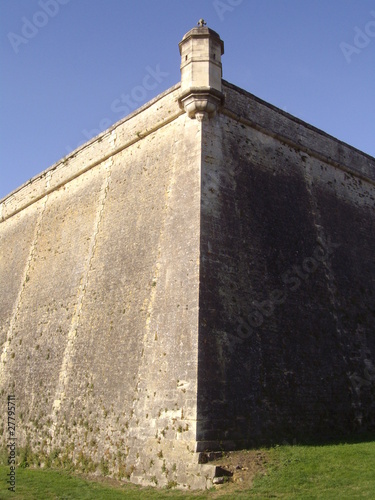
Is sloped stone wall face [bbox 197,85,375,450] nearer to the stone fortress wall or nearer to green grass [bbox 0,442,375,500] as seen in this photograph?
the stone fortress wall

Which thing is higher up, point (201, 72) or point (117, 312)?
point (201, 72)

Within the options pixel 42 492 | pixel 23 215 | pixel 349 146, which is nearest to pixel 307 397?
pixel 42 492

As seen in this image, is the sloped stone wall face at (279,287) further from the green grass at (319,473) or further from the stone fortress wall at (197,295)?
the green grass at (319,473)

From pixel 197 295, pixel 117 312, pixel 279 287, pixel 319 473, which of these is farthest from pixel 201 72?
pixel 319 473

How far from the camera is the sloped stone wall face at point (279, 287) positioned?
9.96 metres

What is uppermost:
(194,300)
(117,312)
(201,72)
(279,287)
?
(201,72)

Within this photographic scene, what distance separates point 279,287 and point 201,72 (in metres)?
5.25

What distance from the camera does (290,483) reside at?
8188 mm

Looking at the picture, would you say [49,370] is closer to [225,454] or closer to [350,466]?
[225,454]

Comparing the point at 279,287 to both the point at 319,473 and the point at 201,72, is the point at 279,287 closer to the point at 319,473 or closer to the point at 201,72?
the point at 319,473

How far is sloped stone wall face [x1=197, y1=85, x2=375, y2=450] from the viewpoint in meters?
9.96

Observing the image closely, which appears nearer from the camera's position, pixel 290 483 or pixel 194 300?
pixel 290 483

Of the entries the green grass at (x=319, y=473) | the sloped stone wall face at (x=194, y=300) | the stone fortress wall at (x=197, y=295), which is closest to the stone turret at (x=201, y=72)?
the stone fortress wall at (x=197, y=295)

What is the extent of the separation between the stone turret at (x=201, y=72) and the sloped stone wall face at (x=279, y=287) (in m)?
0.52
